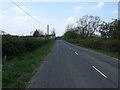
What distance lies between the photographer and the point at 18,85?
7859mm

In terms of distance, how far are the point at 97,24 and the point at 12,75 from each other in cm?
9790

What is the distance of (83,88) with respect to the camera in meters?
7.62

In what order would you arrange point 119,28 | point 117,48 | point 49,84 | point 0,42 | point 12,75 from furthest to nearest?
point 119,28
point 117,48
point 0,42
point 12,75
point 49,84

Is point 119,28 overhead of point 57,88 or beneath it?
overhead

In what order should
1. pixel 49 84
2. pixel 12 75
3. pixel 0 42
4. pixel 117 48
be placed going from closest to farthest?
1. pixel 49 84
2. pixel 12 75
3. pixel 0 42
4. pixel 117 48

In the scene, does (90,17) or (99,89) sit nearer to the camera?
(99,89)

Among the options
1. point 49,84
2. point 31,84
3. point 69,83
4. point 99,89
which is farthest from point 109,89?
point 31,84

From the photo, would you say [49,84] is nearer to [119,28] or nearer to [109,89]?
[109,89]

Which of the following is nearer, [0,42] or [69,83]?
[69,83]

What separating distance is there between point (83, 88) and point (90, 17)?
10179 cm

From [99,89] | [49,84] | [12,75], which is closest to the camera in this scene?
[99,89]

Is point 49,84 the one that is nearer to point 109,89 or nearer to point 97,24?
point 109,89

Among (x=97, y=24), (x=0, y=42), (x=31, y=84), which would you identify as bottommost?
(x=31, y=84)

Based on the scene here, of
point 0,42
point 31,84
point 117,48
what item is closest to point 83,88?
point 31,84
